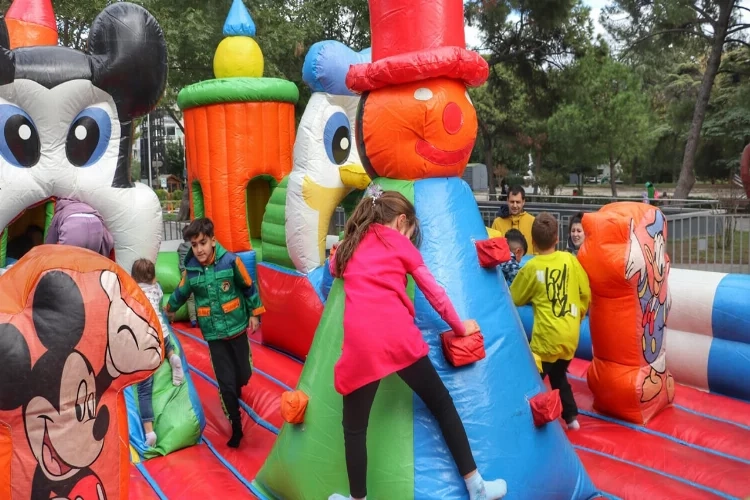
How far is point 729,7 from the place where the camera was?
13594mm

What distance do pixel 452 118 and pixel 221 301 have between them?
4.92 ft

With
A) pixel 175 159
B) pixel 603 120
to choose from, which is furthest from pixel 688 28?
pixel 175 159

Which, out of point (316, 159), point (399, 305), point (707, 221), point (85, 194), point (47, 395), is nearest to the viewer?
point (47, 395)

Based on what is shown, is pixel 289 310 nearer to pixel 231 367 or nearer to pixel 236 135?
pixel 231 367

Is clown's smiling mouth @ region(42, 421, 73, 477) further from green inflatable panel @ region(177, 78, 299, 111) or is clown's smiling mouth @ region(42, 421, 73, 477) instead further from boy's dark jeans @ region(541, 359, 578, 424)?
green inflatable panel @ region(177, 78, 299, 111)

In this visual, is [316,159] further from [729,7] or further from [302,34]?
[729,7]

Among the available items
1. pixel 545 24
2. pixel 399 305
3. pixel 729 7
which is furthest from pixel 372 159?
pixel 729 7

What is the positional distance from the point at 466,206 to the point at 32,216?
10.8 ft

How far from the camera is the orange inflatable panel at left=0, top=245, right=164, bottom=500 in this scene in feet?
5.81

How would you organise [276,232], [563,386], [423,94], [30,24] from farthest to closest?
[276,232], [30,24], [563,386], [423,94]

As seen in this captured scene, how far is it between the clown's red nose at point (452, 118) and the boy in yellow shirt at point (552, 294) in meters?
0.89

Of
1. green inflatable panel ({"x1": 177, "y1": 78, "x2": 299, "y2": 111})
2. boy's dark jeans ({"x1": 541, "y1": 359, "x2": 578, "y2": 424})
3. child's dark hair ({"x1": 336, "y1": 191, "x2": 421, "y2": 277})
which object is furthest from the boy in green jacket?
green inflatable panel ({"x1": 177, "y1": 78, "x2": 299, "y2": 111})

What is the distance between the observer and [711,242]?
920 cm

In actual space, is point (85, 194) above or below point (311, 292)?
above
